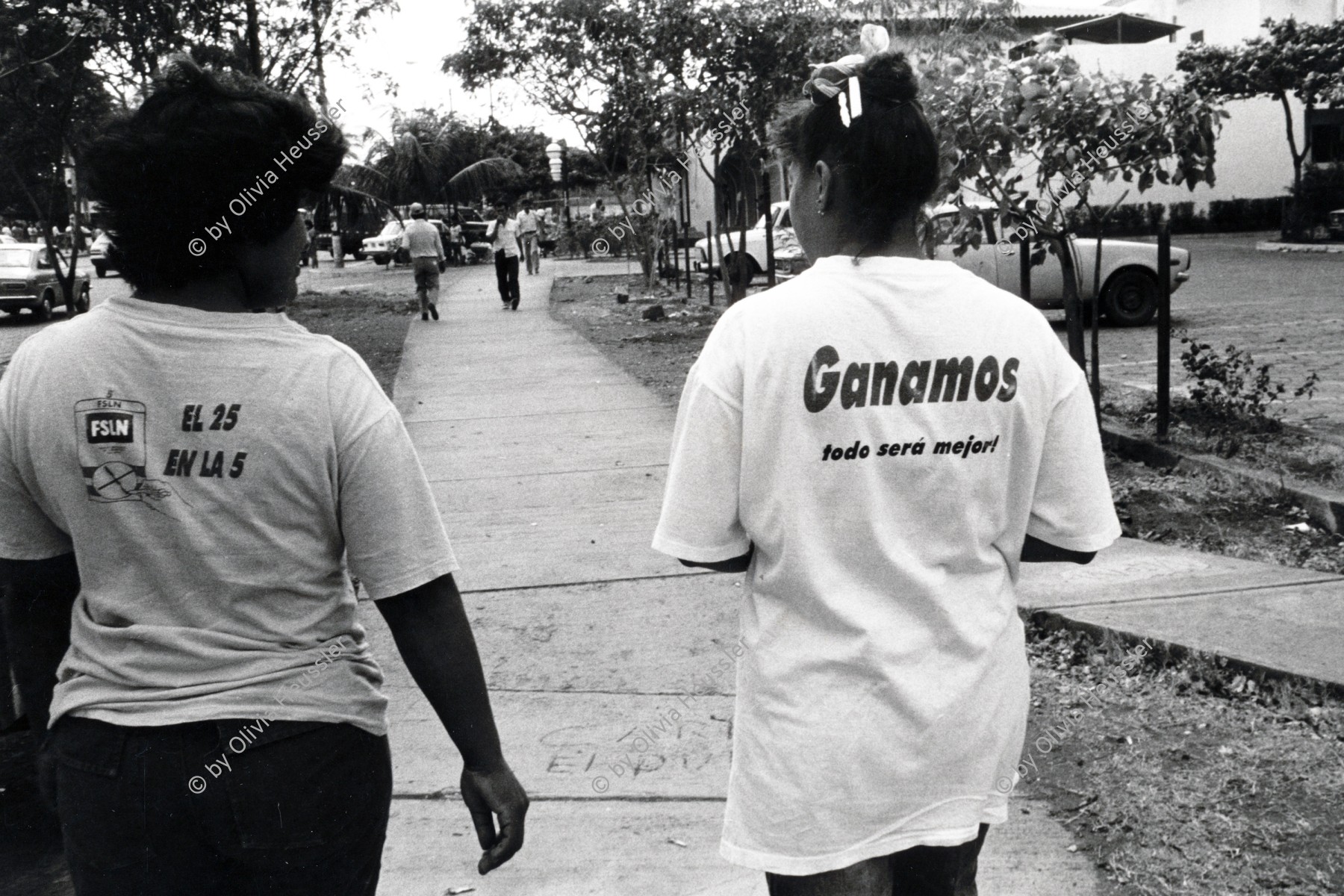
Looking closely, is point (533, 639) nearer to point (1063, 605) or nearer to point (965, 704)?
point (1063, 605)

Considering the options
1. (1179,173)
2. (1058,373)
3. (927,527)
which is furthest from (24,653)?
(1179,173)

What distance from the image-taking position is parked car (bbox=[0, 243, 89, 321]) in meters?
23.9

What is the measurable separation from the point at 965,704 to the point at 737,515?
416mm

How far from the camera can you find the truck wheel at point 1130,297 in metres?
14.9

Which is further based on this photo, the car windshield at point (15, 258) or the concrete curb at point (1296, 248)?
the concrete curb at point (1296, 248)

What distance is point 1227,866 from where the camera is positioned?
10.5 ft

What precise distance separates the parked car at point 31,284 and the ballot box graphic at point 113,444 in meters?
23.7

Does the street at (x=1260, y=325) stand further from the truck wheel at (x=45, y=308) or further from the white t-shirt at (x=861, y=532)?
the white t-shirt at (x=861, y=532)

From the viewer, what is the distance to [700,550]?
1971 mm

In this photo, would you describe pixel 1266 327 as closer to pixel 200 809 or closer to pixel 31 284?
pixel 200 809

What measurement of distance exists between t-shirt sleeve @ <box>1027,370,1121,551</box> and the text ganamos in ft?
0.41

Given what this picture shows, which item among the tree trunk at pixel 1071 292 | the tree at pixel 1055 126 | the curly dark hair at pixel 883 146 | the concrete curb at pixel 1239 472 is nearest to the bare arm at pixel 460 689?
the curly dark hair at pixel 883 146

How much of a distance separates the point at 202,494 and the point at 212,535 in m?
0.06

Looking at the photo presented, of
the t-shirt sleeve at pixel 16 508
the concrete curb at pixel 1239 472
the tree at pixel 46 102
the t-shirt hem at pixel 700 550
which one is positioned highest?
the tree at pixel 46 102
